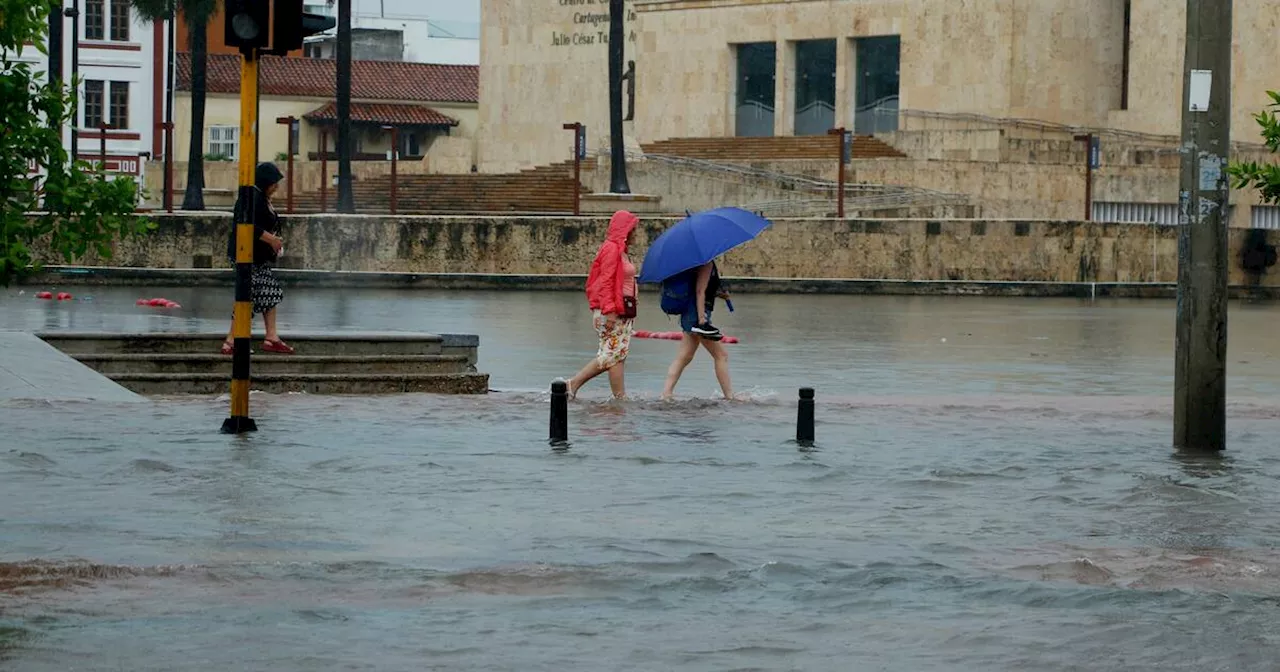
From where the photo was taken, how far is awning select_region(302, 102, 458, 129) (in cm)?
7888

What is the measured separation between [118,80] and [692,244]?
209 feet

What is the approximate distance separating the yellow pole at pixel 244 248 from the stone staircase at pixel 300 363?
3292mm

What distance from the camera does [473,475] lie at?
36.8 ft

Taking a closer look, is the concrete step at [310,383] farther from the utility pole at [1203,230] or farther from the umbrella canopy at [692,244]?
the utility pole at [1203,230]

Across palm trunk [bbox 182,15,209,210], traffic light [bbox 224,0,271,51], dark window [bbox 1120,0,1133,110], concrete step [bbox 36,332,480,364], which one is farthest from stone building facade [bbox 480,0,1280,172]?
traffic light [bbox 224,0,271,51]

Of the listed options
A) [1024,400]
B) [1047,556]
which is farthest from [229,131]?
[1047,556]

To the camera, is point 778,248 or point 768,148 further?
point 768,148

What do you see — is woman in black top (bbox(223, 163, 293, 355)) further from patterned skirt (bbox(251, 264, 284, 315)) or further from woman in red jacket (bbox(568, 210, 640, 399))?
woman in red jacket (bbox(568, 210, 640, 399))

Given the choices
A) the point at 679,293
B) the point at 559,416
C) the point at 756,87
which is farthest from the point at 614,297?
the point at 756,87

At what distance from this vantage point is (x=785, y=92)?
58.8 m

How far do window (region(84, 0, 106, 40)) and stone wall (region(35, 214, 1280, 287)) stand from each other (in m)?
39.7

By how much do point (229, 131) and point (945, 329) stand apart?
191 ft

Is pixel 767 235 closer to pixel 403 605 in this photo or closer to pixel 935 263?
pixel 935 263

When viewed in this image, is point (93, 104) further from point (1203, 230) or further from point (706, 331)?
point (1203, 230)
